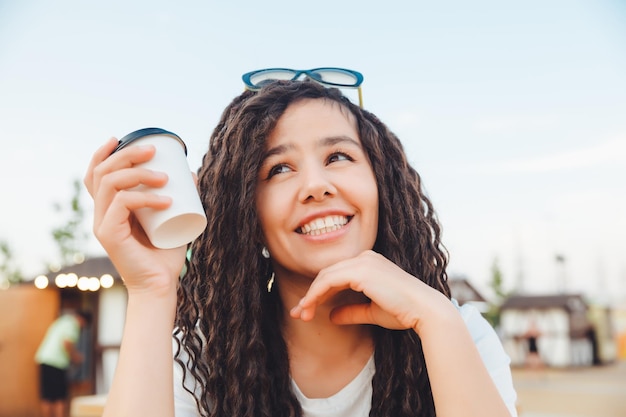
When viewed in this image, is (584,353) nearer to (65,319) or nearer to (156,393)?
(65,319)

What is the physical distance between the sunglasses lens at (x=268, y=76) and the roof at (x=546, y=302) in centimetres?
2953

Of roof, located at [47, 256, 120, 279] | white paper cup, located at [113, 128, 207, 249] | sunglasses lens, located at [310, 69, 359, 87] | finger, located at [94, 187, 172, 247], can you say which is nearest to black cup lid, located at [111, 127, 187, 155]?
white paper cup, located at [113, 128, 207, 249]

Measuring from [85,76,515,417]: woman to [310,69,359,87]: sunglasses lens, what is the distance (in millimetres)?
118

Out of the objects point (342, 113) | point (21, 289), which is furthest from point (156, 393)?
point (21, 289)

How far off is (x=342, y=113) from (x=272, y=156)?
1.06ft

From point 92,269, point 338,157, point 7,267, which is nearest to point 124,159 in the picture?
point 338,157

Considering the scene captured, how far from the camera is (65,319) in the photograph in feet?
29.8

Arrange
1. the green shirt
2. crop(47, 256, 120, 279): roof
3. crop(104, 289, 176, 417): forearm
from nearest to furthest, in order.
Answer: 1. crop(104, 289, 176, 417): forearm
2. the green shirt
3. crop(47, 256, 120, 279): roof

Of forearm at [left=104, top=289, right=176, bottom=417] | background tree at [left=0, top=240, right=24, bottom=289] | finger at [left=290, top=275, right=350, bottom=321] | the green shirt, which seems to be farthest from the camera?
background tree at [left=0, top=240, right=24, bottom=289]

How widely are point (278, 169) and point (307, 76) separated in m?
0.45

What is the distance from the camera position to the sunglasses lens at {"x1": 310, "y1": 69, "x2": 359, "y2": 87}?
216cm

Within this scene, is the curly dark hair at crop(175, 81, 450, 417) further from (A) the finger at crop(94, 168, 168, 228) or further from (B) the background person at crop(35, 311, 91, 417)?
(B) the background person at crop(35, 311, 91, 417)

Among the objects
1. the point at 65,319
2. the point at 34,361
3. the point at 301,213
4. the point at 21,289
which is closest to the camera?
the point at 301,213

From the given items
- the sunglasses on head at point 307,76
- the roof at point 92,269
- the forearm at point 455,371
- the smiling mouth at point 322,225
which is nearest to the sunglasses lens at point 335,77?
the sunglasses on head at point 307,76
